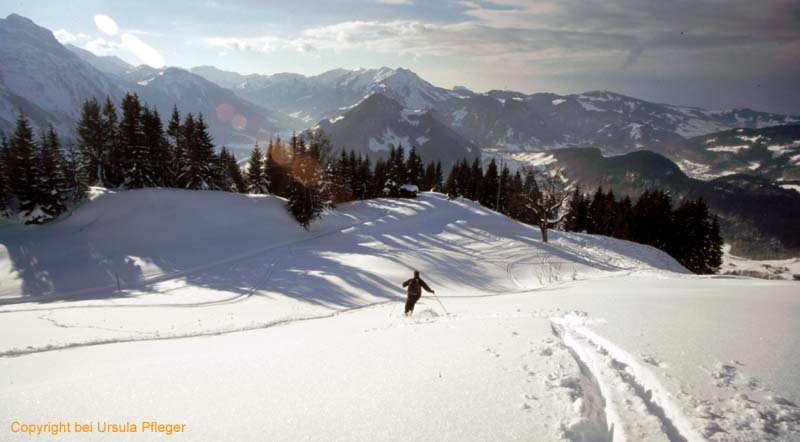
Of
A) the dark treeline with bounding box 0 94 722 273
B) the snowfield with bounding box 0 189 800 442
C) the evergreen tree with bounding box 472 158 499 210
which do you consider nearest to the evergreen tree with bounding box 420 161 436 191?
the dark treeline with bounding box 0 94 722 273

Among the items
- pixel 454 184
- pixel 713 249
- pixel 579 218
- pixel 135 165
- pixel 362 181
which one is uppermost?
pixel 454 184

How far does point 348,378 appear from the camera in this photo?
548 centimetres

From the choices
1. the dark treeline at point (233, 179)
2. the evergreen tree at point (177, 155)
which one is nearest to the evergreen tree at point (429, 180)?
the dark treeline at point (233, 179)

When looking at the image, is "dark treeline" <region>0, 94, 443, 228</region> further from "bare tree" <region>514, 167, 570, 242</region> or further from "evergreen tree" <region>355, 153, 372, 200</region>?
"bare tree" <region>514, 167, 570, 242</region>

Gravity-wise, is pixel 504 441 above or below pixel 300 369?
above

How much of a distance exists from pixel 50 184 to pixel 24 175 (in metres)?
2.10

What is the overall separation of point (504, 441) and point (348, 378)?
2.61 meters

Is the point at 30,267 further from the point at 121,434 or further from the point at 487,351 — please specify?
the point at 487,351

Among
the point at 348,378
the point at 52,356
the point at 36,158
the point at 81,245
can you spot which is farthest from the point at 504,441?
the point at 36,158

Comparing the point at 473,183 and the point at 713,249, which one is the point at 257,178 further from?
the point at 713,249

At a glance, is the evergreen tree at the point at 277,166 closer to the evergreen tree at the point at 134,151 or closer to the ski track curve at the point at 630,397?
the evergreen tree at the point at 134,151

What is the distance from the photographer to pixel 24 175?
3628cm

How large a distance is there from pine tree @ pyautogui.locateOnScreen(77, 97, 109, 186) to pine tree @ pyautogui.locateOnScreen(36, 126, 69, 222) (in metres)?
7.09

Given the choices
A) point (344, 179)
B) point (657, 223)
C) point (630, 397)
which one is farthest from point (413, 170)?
point (630, 397)
